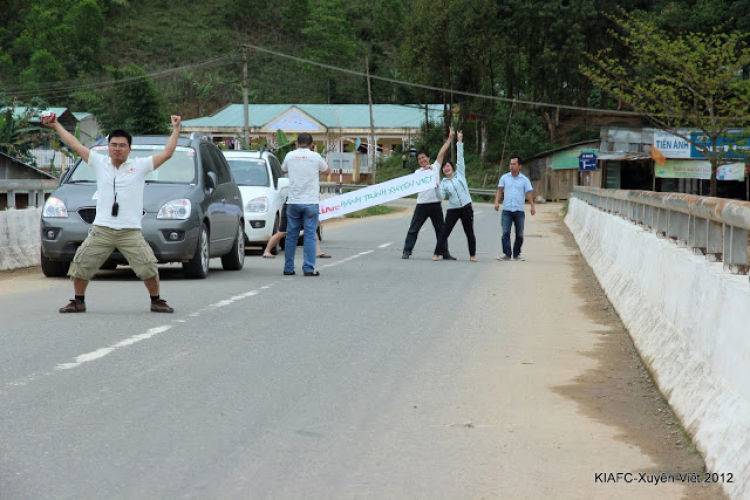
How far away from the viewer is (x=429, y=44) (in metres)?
81.2

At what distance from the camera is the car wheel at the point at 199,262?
13555 millimetres

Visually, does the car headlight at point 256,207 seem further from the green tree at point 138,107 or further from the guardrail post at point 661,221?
the green tree at point 138,107

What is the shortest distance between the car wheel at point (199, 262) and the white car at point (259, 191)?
4904 millimetres

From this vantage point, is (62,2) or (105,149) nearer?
(105,149)

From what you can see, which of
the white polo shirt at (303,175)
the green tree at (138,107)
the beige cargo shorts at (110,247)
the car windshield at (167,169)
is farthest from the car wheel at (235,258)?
the green tree at (138,107)

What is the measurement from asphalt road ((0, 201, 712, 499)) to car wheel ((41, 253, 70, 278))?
1418mm

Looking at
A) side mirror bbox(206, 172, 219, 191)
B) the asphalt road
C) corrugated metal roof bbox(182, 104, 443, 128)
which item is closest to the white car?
side mirror bbox(206, 172, 219, 191)

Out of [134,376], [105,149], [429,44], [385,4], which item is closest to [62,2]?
[385,4]

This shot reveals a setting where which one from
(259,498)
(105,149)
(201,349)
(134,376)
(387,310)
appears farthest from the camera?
(105,149)

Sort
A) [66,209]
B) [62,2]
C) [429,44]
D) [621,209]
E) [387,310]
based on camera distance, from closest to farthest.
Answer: [387,310]
[66,209]
[621,209]
[429,44]
[62,2]

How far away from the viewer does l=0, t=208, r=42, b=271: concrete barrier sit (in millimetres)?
15195

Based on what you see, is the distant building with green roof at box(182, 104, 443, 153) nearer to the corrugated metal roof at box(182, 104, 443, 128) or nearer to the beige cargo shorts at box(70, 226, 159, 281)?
the corrugated metal roof at box(182, 104, 443, 128)

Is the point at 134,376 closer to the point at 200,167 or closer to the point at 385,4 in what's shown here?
the point at 200,167

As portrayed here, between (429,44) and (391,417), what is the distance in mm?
77185
